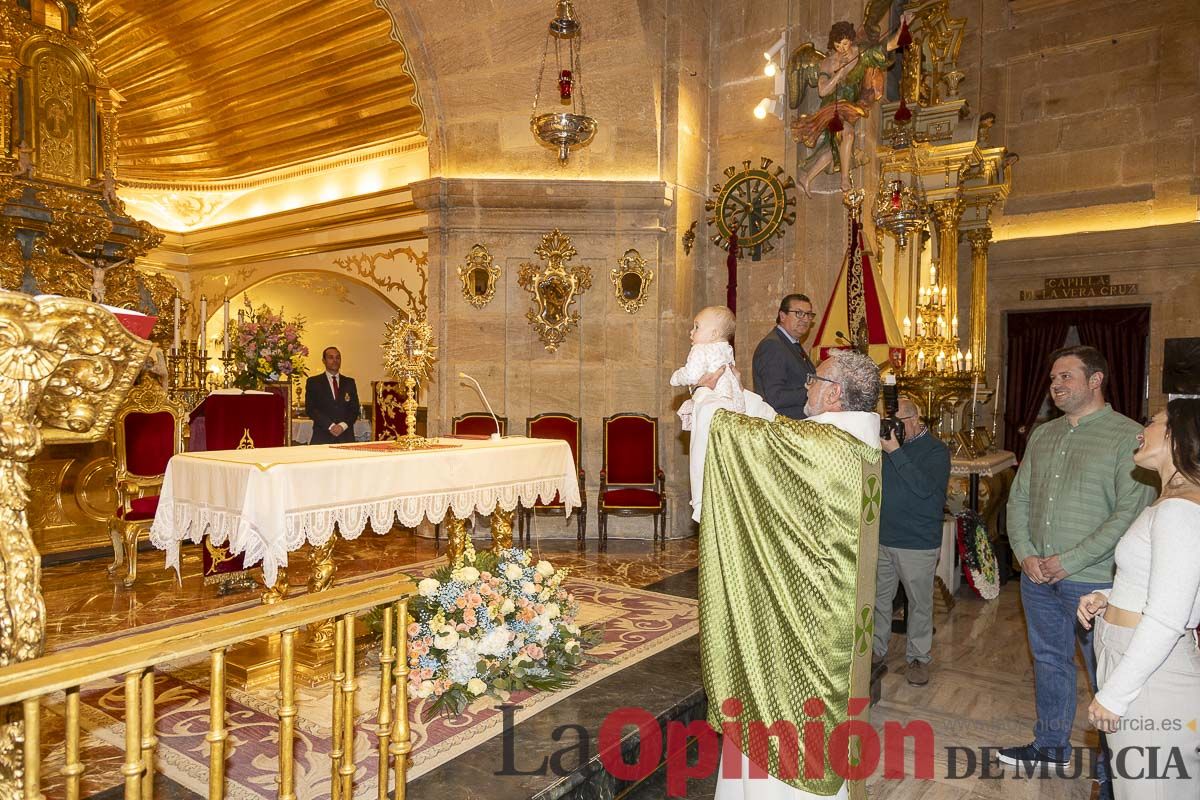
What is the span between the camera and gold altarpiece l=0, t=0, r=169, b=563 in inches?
257

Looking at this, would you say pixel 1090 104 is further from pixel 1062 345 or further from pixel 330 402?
pixel 330 402

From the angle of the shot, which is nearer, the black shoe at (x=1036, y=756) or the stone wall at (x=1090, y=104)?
the black shoe at (x=1036, y=756)

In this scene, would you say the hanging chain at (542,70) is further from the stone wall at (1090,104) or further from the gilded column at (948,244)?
the stone wall at (1090,104)

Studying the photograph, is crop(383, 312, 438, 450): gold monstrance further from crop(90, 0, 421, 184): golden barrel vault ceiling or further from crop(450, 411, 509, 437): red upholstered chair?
crop(90, 0, 421, 184): golden barrel vault ceiling

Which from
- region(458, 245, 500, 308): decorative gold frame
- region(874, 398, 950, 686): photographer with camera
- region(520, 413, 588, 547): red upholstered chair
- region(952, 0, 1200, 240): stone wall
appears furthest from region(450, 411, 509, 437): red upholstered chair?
region(952, 0, 1200, 240): stone wall

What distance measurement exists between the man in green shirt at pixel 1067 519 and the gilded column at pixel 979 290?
23.1 ft

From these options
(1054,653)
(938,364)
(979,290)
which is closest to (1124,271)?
(979,290)

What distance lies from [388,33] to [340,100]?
1.40 meters

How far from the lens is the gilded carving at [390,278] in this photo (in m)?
9.45

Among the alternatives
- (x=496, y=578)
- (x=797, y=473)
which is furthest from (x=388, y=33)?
(x=797, y=473)

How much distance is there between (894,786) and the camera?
130 inches

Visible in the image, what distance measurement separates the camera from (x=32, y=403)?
4.12ft

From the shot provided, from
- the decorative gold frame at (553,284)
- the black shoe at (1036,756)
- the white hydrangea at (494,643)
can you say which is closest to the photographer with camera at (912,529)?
the black shoe at (1036,756)

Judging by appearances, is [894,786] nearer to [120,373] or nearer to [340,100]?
[120,373]
